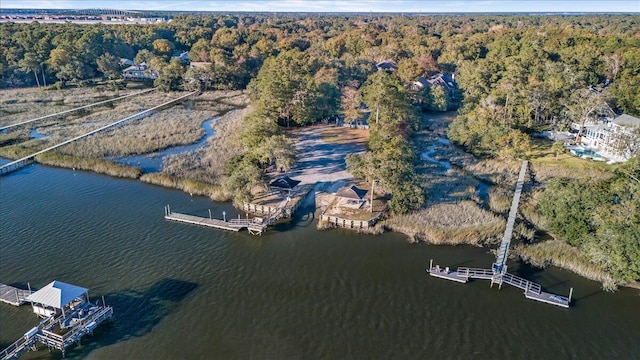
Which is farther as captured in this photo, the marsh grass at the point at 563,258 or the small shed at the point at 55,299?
the marsh grass at the point at 563,258

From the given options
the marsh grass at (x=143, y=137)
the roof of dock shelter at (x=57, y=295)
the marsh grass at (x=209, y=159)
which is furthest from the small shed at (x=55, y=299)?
the marsh grass at (x=143, y=137)

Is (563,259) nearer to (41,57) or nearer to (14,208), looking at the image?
(14,208)

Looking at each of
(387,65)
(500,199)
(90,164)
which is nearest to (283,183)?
(500,199)

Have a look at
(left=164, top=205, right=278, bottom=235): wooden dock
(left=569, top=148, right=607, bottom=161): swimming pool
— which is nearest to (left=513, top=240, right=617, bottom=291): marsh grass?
(left=164, top=205, right=278, bottom=235): wooden dock

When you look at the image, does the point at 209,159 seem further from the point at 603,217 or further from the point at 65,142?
the point at 603,217

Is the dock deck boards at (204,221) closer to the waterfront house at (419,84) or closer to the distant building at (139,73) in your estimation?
the waterfront house at (419,84)

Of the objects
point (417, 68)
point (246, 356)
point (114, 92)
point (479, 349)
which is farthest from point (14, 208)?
point (417, 68)

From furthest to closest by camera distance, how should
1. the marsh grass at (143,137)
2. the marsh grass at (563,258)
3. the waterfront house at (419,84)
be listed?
the waterfront house at (419,84) → the marsh grass at (143,137) → the marsh grass at (563,258)
